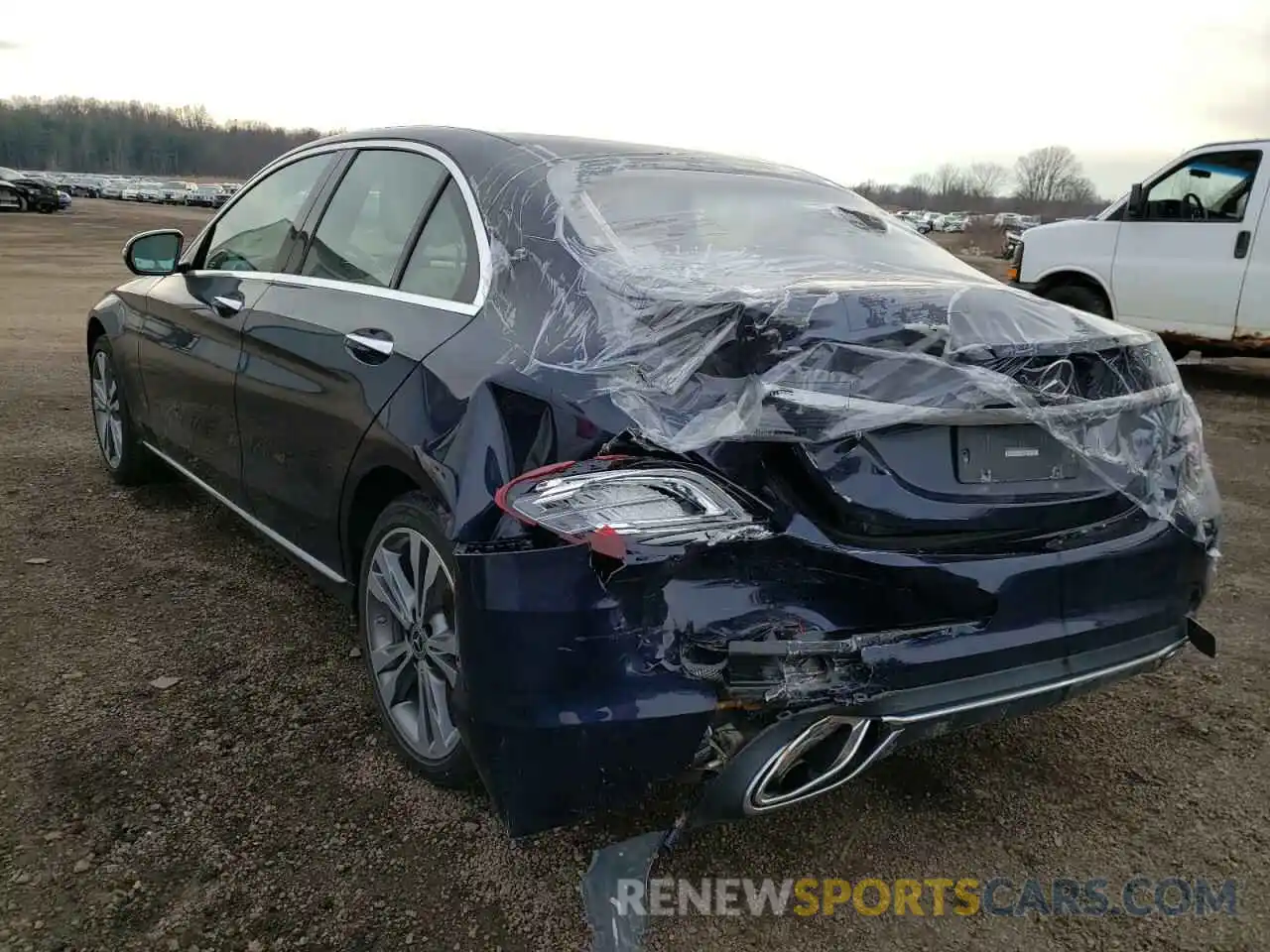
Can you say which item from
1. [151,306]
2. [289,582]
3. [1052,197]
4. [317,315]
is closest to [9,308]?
[151,306]

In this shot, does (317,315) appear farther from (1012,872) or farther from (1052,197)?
(1052,197)

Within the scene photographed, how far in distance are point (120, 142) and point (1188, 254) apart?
15217 cm

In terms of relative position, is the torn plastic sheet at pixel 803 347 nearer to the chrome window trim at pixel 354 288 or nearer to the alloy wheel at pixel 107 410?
the chrome window trim at pixel 354 288

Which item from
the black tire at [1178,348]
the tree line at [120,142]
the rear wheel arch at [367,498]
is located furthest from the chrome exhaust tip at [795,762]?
the tree line at [120,142]

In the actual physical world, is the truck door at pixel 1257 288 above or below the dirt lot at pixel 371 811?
above

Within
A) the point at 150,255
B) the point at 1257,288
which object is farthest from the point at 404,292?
the point at 1257,288

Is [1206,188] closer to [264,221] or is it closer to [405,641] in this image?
[264,221]

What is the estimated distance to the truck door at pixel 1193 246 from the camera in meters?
7.93

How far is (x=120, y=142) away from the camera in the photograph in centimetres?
13438

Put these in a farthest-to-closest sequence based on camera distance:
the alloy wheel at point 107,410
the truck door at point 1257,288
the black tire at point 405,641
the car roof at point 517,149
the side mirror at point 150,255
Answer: the truck door at point 1257,288 < the alloy wheel at point 107,410 < the side mirror at point 150,255 < the car roof at point 517,149 < the black tire at point 405,641

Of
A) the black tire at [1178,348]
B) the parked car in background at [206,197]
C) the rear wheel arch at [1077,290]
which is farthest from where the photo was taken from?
the parked car in background at [206,197]

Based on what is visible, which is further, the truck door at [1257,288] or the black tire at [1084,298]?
the black tire at [1084,298]

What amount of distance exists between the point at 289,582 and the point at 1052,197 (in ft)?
367

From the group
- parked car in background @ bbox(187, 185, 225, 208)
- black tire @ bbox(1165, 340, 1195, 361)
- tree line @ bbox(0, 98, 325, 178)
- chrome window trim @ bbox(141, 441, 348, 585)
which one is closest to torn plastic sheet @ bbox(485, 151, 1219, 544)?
chrome window trim @ bbox(141, 441, 348, 585)
